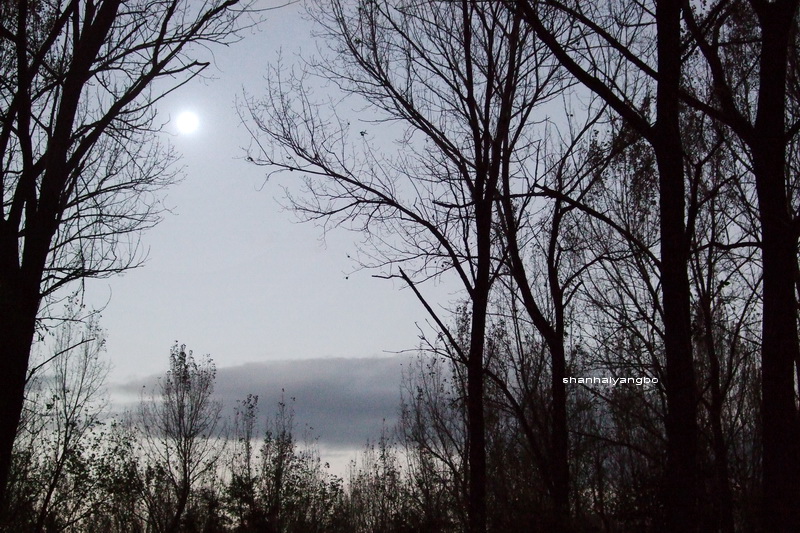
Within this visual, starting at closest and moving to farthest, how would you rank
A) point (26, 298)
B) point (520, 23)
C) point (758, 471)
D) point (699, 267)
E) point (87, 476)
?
point (26, 298)
point (520, 23)
point (699, 267)
point (758, 471)
point (87, 476)

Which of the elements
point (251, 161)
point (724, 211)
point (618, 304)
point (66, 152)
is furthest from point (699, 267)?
point (66, 152)

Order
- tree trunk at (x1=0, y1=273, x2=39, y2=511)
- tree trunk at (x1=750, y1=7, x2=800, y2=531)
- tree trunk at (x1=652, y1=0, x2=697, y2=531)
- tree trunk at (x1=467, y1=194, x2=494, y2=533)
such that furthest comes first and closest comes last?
tree trunk at (x1=467, y1=194, x2=494, y2=533), tree trunk at (x1=0, y1=273, x2=39, y2=511), tree trunk at (x1=750, y1=7, x2=800, y2=531), tree trunk at (x1=652, y1=0, x2=697, y2=531)

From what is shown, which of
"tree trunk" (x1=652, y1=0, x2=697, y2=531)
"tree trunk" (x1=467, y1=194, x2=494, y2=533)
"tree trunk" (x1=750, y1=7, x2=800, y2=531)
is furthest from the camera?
"tree trunk" (x1=467, y1=194, x2=494, y2=533)

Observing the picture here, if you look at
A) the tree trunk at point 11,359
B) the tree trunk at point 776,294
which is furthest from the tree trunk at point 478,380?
the tree trunk at point 11,359

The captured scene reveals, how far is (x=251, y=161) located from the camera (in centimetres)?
1248

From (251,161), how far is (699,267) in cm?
868

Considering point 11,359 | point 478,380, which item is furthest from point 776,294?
point 11,359

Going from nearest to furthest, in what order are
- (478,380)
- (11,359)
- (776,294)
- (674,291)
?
1. (674,291)
2. (776,294)
3. (11,359)
4. (478,380)

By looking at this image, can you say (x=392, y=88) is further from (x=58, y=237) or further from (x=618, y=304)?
(x=618, y=304)

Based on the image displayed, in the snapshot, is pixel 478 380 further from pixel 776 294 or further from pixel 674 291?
pixel 674 291

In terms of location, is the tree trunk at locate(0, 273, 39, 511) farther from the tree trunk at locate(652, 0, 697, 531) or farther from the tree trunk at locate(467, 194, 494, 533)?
the tree trunk at locate(652, 0, 697, 531)

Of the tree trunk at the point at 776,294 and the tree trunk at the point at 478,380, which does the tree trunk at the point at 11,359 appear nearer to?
the tree trunk at the point at 478,380

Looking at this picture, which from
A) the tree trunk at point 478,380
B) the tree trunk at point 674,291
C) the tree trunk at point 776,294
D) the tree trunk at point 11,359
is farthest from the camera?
the tree trunk at point 478,380

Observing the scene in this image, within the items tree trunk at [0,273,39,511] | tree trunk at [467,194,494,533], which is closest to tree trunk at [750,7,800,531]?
tree trunk at [467,194,494,533]
